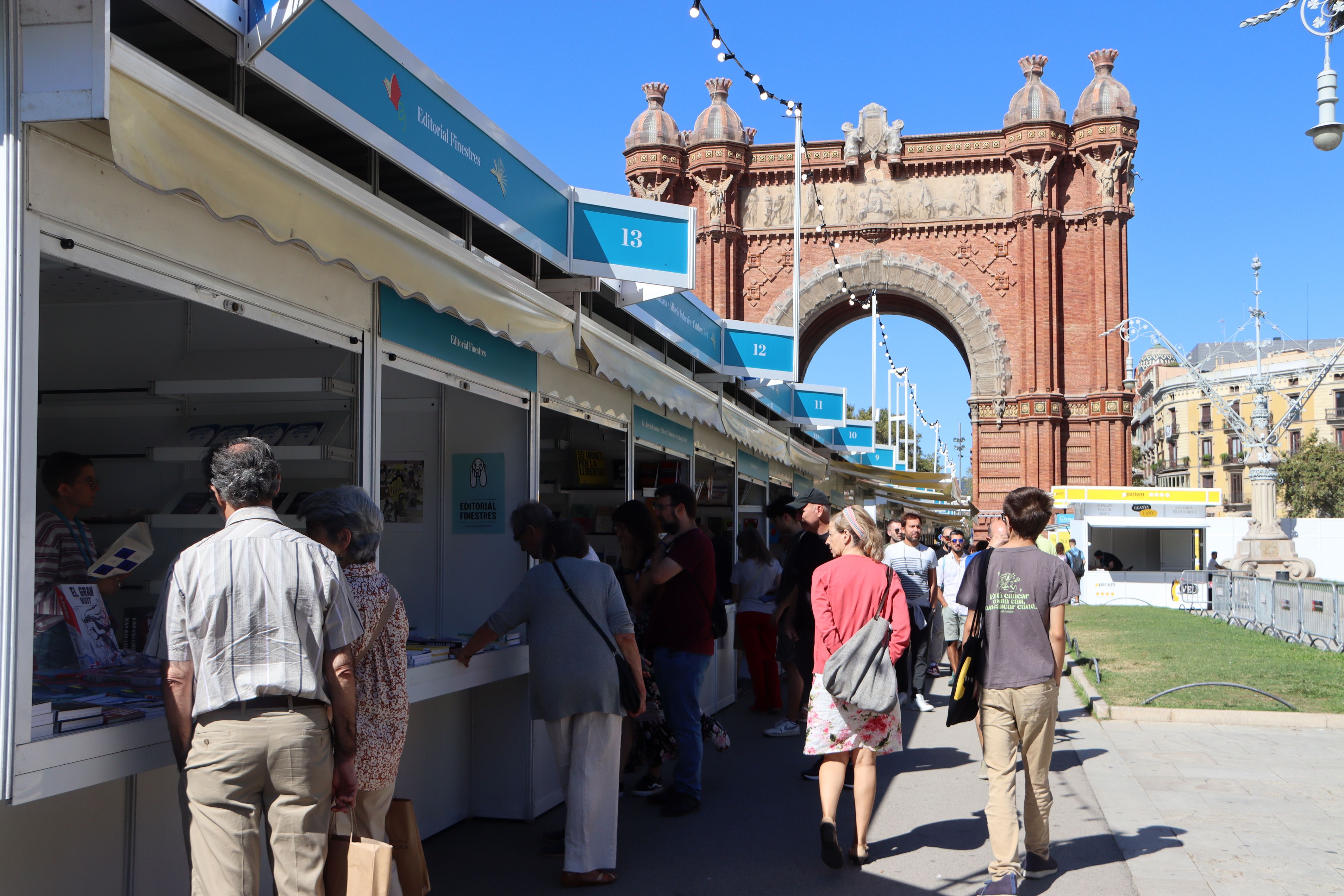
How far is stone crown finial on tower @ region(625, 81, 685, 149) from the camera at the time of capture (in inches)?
1529

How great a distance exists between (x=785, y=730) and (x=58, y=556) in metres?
6.43

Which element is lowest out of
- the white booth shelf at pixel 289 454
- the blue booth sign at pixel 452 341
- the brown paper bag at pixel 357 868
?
the brown paper bag at pixel 357 868

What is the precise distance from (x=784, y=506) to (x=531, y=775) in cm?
371

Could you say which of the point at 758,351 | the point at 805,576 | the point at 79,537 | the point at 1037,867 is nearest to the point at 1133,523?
the point at 758,351

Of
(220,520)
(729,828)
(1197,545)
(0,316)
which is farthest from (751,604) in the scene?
(1197,545)

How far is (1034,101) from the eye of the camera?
36969 mm

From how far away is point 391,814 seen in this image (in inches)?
168

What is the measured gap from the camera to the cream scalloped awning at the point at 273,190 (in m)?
3.07

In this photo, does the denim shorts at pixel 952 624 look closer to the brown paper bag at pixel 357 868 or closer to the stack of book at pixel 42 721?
the brown paper bag at pixel 357 868

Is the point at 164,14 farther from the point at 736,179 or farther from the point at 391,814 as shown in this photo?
the point at 736,179

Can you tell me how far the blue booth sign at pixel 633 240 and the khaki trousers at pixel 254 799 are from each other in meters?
4.18

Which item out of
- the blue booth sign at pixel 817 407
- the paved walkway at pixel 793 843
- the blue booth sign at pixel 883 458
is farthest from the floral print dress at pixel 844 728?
the blue booth sign at pixel 883 458

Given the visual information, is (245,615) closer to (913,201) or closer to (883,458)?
(883,458)

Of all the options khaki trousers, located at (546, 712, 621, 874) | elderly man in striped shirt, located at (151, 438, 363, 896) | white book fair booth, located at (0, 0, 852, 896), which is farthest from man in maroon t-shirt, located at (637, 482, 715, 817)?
elderly man in striped shirt, located at (151, 438, 363, 896)
